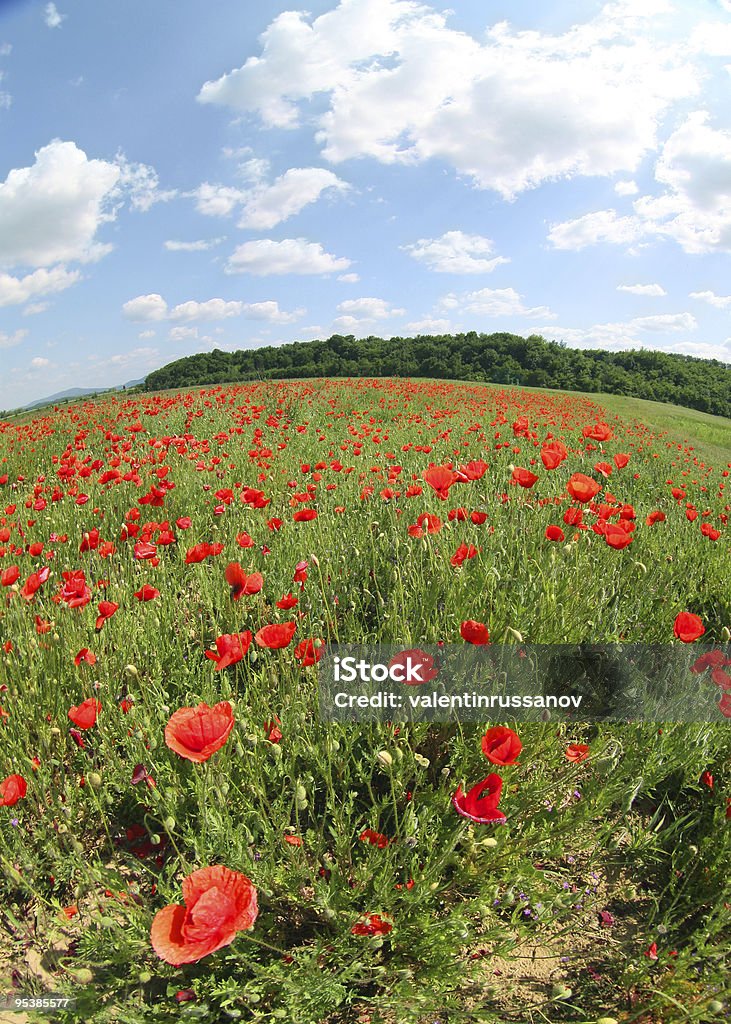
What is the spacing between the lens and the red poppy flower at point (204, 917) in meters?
1.02

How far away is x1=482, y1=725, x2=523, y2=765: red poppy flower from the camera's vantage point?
1256 millimetres

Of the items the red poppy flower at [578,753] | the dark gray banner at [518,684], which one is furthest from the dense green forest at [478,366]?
the red poppy flower at [578,753]

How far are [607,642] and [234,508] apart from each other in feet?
8.97

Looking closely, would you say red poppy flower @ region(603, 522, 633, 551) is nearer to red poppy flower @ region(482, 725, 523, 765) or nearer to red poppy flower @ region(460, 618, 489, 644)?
red poppy flower @ region(460, 618, 489, 644)

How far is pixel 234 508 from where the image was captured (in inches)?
160

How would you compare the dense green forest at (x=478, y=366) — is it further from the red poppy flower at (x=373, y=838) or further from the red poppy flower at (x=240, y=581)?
the red poppy flower at (x=373, y=838)

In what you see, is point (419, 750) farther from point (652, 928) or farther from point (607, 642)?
point (607, 642)

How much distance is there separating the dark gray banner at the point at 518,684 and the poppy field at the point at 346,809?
0.06 metres

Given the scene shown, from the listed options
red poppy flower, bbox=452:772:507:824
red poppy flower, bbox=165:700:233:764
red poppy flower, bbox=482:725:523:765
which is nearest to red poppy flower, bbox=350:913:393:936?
red poppy flower, bbox=452:772:507:824

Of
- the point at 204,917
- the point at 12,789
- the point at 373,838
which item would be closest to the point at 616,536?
the point at 373,838

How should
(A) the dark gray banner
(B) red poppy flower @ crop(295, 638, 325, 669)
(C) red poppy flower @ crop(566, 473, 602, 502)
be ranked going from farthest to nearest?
(C) red poppy flower @ crop(566, 473, 602, 502) < (A) the dark gray banner < (B) red poppy flower @ crop(295, 638, 325, 669)

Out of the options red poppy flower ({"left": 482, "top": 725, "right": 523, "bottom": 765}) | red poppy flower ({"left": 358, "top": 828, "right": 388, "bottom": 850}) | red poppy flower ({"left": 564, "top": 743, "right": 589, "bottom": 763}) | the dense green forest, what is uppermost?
the dense green forest

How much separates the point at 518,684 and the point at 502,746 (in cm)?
83

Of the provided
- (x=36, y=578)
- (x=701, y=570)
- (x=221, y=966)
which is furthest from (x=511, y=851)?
(x=701, y=570)
